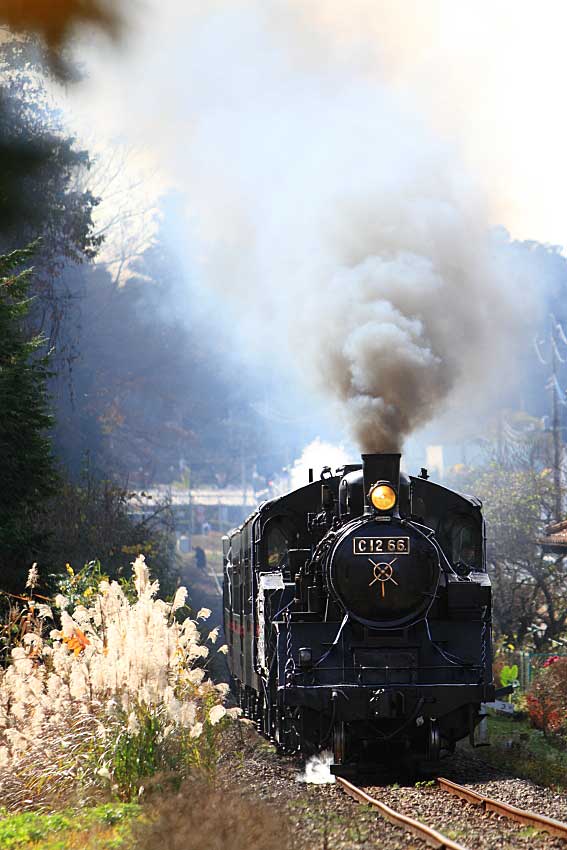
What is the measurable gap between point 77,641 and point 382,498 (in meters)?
3.65

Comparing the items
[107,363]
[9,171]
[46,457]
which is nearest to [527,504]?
[9,171]

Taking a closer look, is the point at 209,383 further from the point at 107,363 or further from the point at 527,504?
the point at 527,504

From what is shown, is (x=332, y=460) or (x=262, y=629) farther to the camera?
(x=332, y=460)

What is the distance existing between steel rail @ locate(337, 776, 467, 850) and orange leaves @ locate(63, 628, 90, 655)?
2949mm

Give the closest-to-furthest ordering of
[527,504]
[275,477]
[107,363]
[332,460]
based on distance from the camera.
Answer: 1. [527,504]
2. [332,460]
3. [107,363]
4. [275,477]

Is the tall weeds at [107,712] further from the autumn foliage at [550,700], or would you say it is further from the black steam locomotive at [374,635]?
the autumn foliage at [550,700]

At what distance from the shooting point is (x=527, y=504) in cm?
3481

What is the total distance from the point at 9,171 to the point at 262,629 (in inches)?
560

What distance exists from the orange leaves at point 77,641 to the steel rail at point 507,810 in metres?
3.83

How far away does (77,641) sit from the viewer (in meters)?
10.6

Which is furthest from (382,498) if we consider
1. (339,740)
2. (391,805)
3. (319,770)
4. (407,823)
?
(407,823)

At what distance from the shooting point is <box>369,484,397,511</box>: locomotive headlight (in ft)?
40.2

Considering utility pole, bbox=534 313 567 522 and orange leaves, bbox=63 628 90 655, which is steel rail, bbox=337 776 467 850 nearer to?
orange leaves, bbox=63 628 90 655

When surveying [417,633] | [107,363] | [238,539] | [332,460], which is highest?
[107,363]
